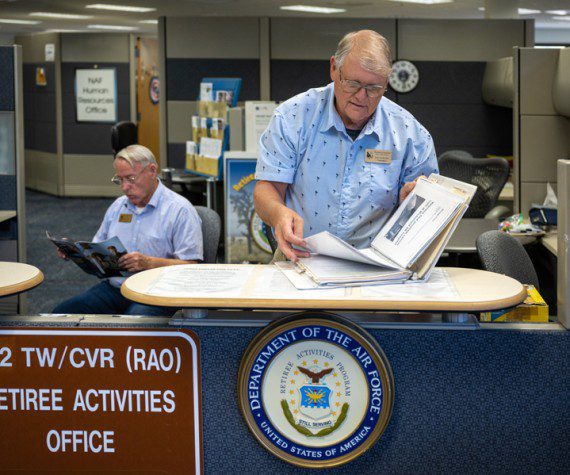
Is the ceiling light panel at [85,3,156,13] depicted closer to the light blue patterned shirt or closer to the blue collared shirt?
the blue collared shirt

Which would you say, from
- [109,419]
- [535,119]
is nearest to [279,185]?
[109,419]

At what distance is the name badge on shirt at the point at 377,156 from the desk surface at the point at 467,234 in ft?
5.08

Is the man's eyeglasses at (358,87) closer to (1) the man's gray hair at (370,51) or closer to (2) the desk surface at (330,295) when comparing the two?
(1) the man's gray hair at (370,51)

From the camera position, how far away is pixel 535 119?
4.51 metres

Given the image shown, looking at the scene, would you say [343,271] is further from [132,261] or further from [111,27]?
[111,27]

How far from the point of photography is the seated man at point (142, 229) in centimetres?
312

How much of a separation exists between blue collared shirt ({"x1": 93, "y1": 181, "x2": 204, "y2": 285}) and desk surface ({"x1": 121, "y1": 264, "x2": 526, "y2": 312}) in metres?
1.38

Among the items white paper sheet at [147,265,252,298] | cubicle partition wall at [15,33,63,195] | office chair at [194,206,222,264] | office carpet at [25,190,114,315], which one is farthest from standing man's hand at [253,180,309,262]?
cubicle partition wall at [15,33,63,195]

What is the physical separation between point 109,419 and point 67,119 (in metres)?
10.3

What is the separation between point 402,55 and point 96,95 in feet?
18.7

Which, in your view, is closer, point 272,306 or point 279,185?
point 272,306

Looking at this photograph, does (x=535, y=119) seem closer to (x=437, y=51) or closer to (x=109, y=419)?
(x=437, y=51)

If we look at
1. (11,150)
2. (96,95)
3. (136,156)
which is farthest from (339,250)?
(96,95)

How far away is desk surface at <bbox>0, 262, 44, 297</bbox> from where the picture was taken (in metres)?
1.86
